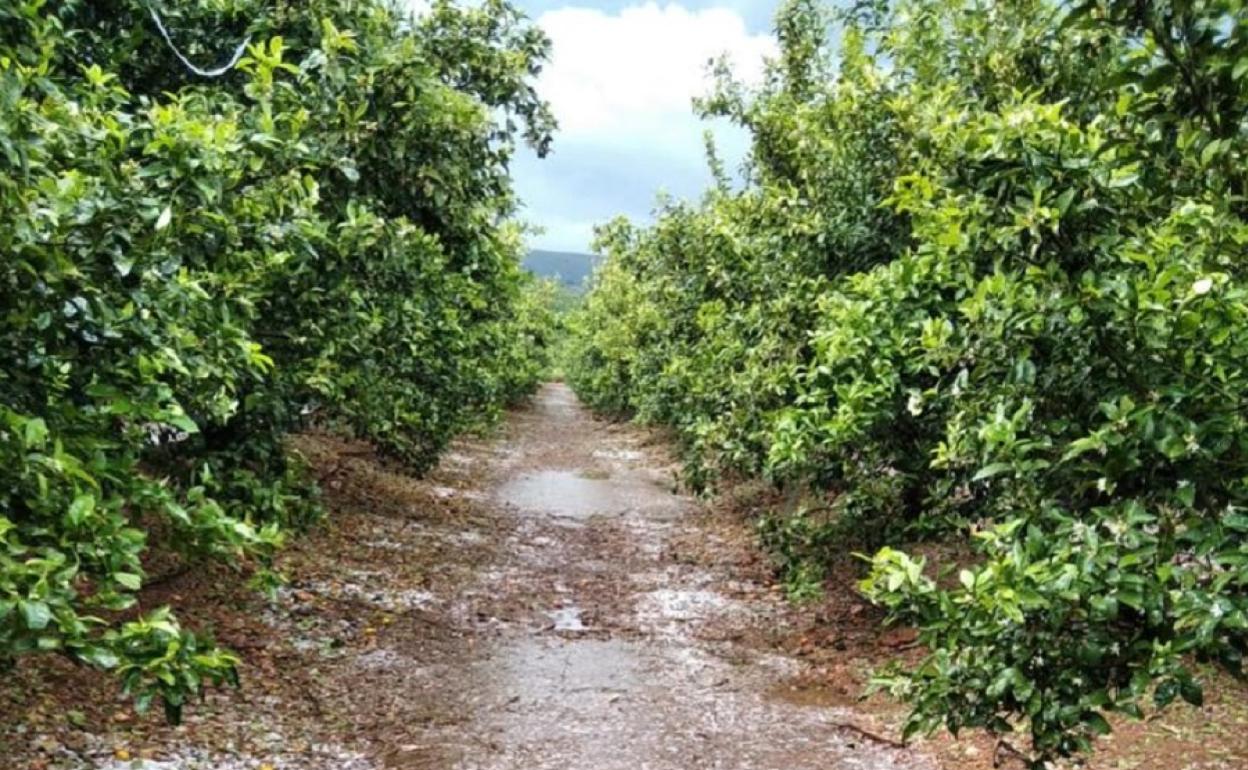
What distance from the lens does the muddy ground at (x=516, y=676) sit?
5.75 metres

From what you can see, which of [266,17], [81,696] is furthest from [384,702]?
[266,17]

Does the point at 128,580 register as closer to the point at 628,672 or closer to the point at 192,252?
the point at 192,252

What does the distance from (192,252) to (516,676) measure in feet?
16.0

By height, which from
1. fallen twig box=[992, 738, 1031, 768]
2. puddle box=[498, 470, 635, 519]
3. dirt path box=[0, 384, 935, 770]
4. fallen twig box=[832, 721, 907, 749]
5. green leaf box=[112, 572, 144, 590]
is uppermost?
green leaf box=[112, 572, 144, 590]

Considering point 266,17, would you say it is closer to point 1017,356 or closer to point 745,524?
point 1017,356

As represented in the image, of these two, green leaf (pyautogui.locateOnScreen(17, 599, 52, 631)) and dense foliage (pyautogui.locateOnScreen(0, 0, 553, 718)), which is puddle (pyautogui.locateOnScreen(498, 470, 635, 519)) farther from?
green leaf (pyautogui.locateOnScreen(17, 599, 52, 631))

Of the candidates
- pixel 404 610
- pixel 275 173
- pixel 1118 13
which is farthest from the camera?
pixel 404 610

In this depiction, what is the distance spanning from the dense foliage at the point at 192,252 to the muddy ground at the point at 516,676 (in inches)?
35.8

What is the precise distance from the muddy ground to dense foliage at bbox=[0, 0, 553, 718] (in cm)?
91

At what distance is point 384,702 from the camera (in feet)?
22.3

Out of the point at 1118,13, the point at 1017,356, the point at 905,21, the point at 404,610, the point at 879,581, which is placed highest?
the point at 905,21

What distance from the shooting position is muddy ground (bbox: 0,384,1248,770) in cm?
575

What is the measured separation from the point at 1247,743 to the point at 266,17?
822 centimetres

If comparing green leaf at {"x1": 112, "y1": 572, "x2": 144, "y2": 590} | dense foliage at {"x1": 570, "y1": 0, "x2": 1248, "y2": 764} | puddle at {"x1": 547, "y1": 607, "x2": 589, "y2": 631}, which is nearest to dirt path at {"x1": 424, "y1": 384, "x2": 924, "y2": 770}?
puddle at {"x1": 547, "y1": 607, "x2": 589, "y2": 631}
